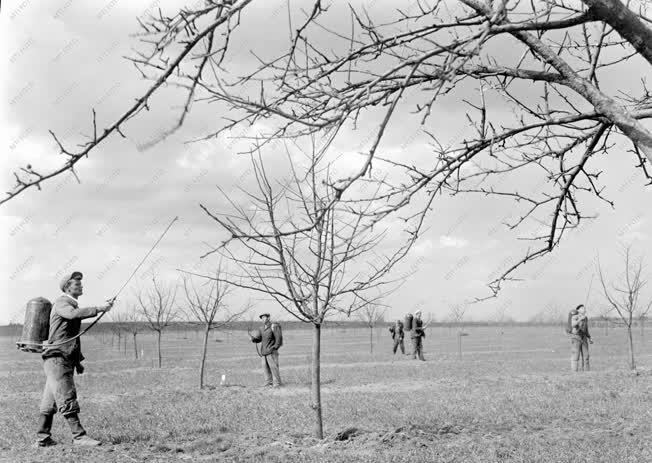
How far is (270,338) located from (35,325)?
27.9 feet

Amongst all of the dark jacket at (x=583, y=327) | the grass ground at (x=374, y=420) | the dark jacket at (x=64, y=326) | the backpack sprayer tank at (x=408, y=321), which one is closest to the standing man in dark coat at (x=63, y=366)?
the dark jacket at (x=64, y=326)

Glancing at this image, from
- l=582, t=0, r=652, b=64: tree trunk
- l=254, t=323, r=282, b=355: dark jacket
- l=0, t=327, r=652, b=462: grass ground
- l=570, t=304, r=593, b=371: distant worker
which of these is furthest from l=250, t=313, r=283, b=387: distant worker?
l=582, t=0, r=652, b=64: tree trunk

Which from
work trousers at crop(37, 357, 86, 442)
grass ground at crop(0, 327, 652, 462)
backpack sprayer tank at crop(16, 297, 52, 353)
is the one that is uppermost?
backpack sprayer tank at crop(16, 297, 52, 353)

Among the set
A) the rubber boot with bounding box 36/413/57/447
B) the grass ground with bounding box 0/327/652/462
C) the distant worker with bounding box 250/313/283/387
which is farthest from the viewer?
the distant worker with bounding box 250/313/283/387

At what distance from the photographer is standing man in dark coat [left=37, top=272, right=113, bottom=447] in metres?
7.27

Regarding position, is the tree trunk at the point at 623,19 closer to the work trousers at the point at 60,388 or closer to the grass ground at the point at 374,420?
the grass ground at the point at 374,420

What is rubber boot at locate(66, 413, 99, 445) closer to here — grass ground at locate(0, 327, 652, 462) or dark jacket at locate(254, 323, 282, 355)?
grass ground at locate(0, 327, 652, 462)

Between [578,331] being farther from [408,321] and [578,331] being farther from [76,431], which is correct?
[76,431]

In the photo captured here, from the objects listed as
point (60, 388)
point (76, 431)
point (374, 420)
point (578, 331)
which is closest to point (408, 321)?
point (578, 331)

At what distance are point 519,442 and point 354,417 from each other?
2.96 metres

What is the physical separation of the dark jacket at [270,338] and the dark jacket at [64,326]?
8.15 metres

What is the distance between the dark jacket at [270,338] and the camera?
1545 cm

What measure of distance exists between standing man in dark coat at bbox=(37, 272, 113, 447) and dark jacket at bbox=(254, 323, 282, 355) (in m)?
8.09

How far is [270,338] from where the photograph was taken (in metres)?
15.6
